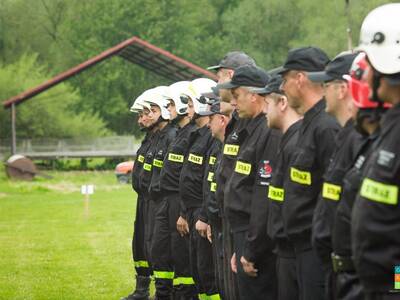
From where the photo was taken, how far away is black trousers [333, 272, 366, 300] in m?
5.77

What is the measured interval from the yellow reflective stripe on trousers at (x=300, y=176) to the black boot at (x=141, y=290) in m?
6.70

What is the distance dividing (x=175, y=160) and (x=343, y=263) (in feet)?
22.0

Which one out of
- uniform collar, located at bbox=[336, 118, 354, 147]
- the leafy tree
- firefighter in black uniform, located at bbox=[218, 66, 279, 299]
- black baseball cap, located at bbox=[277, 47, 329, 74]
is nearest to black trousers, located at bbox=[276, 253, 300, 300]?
firefighter in black uniform, located at bbox=[218, 66, 279, 299]

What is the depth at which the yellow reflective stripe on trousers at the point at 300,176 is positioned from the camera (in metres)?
7.05

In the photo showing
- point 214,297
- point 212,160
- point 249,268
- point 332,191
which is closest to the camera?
point 332,191

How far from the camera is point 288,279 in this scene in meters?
7.43

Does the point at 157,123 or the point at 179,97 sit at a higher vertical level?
the point at 179,97

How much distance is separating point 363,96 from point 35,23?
7805cm

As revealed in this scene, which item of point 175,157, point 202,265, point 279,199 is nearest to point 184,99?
point 175,157

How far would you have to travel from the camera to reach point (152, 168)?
13.7 m

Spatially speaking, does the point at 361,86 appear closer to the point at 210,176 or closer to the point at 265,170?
the point at 265,170

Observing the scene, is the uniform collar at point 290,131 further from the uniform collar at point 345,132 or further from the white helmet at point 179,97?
the white helmet at point 179,97

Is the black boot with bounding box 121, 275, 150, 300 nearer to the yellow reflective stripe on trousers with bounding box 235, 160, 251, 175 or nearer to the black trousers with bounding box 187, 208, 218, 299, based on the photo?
the black trousers with bounding box 187, 208, 218, 299

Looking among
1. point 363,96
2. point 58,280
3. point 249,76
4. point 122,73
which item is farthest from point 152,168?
point 122,73
